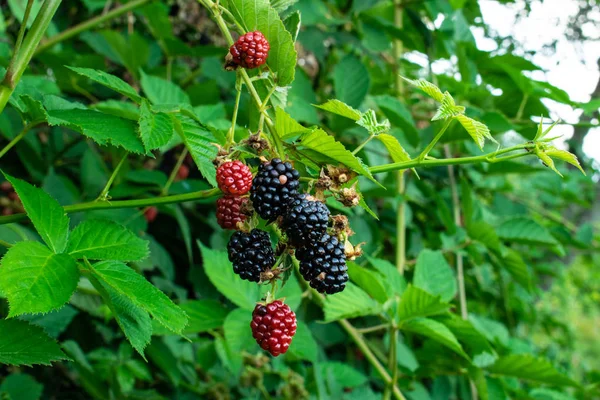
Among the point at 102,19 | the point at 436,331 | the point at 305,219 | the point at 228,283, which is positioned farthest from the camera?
the point at 102,19

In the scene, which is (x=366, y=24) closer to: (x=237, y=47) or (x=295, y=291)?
(x=295, y=291)

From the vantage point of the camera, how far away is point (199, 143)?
0.77 m

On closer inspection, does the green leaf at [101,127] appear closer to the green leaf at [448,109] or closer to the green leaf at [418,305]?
the green leaf at [448,109]

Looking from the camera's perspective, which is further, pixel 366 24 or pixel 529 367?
pixel 366 24

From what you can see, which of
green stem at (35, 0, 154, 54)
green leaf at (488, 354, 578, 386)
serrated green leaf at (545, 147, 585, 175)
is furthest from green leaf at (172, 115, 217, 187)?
green leaf at (488, 354, 578, 386)

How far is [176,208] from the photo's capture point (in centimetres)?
144

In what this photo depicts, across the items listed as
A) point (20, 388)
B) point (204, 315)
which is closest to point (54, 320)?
point (20, 388)

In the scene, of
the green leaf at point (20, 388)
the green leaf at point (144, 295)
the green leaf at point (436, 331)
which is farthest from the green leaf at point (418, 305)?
the green leaf at point (20, 388)

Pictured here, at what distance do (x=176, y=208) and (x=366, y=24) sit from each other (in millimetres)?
788

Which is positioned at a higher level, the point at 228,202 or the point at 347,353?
the point at 228,202

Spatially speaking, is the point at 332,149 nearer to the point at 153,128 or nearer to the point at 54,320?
the point at 153,128

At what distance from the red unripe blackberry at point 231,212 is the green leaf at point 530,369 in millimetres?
858

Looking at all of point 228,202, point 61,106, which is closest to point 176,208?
point 61,106

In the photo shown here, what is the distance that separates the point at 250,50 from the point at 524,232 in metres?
1.25
